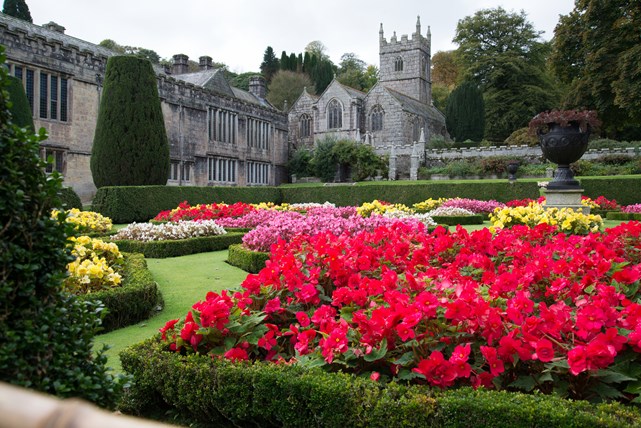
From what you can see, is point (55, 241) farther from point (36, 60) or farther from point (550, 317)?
point (36, 60)

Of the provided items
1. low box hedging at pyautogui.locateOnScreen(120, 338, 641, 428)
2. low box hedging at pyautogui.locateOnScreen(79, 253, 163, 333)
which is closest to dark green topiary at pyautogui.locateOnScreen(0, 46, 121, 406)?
low box hedging at pyautogui.locateOnScreen(120, 338, 641, 428)

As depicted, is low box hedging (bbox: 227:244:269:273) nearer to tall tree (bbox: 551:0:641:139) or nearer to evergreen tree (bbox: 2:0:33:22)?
Answer: tall tree (bbox: 551:0:641:139)

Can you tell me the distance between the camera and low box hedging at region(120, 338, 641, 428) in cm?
246

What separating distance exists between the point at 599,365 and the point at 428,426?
100 cm

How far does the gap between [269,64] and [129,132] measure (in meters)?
52.8

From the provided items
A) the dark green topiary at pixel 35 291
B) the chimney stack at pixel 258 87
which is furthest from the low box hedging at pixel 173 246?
the chimney stack at pixel 258 87

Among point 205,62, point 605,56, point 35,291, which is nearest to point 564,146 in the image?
point 35,291

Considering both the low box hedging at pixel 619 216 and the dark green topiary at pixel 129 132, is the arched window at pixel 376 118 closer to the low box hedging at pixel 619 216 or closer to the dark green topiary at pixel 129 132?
the dark green topiary at pixel 129 132

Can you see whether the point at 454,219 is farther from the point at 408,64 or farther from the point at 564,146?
the point at 408,64

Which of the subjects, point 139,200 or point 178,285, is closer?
point 178,285

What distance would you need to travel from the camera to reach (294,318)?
4.21 meters

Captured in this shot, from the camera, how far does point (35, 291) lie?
206 cm

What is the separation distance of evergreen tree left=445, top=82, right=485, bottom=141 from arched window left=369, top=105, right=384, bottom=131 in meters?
6.39

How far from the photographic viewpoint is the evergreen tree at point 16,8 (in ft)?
113
